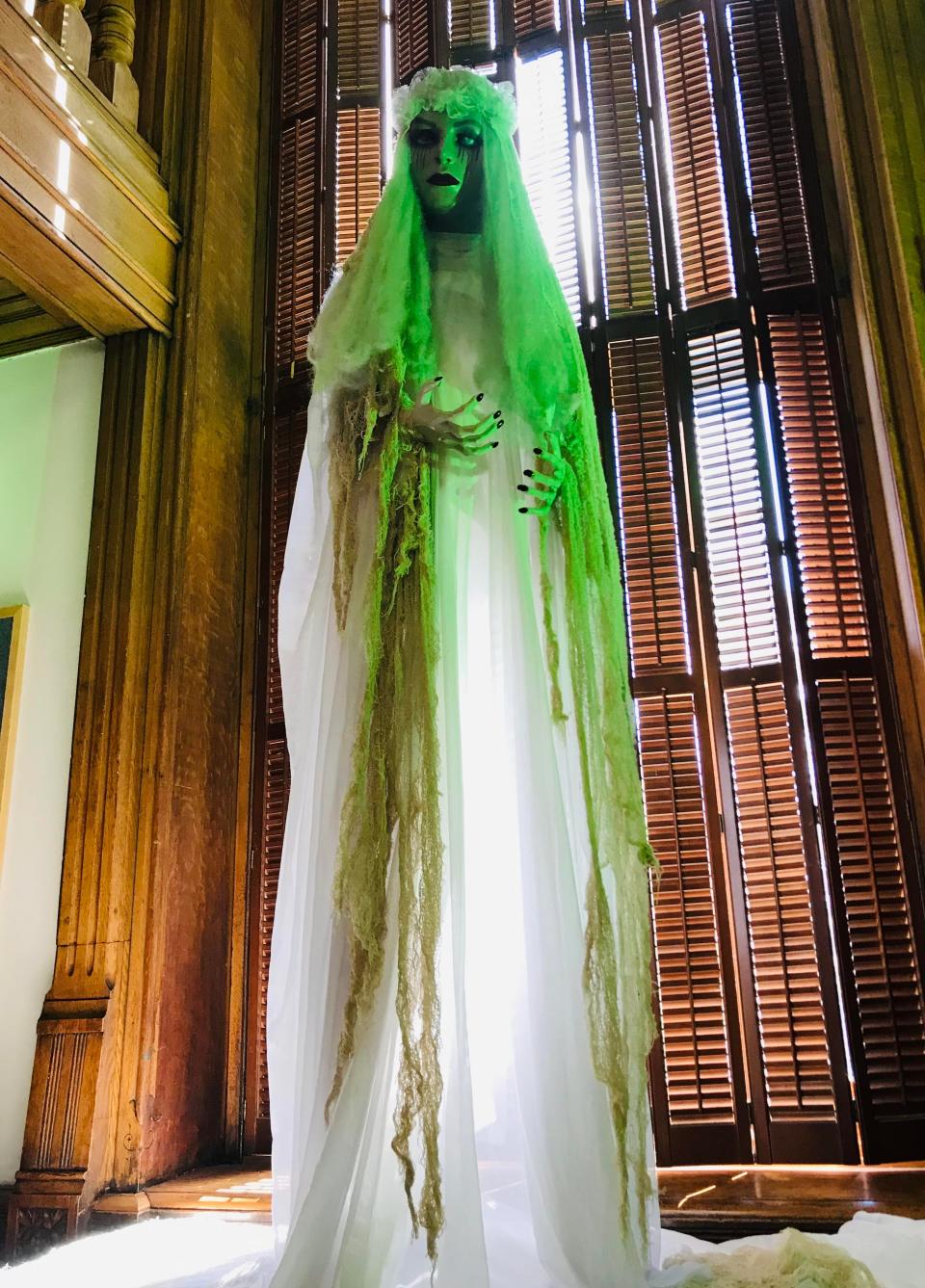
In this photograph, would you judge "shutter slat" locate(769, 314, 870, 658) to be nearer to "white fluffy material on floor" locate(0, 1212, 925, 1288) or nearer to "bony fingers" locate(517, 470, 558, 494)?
"bony fingers" locate(517, 470, 558, 494)

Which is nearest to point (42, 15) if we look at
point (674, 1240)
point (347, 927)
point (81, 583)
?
point (81, 583)

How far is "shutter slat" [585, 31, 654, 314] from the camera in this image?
130 inches

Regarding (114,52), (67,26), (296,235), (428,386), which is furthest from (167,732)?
(114,52)

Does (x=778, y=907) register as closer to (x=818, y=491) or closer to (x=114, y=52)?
(x=818, y=491)

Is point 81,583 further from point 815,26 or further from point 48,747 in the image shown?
point 815,26

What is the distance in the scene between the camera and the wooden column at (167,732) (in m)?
2.69

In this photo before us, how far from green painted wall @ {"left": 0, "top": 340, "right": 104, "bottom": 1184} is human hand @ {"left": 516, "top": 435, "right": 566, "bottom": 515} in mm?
1690

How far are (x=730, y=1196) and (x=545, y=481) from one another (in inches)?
62.4

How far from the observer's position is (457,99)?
Result: 2.29m

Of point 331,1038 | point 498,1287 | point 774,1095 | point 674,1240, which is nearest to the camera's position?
point 498,1287

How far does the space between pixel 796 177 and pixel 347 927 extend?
8.86 ft

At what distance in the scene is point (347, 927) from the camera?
6.05ft

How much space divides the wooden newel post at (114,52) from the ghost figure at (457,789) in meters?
1.57

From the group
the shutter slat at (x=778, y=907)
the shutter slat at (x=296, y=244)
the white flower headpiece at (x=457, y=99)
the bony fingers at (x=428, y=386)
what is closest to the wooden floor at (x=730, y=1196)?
the shutter slat at (x=778, y=907)
